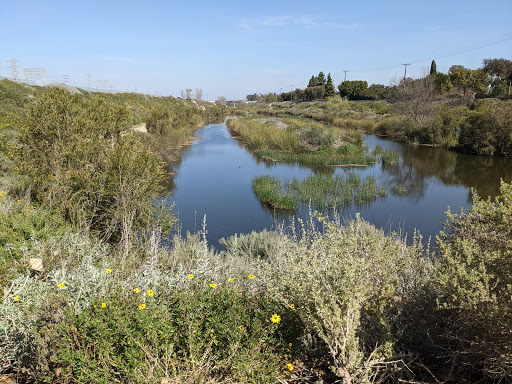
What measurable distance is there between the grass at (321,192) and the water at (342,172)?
0.38 metres

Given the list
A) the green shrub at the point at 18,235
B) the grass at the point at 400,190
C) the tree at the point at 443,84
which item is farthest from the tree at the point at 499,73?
the green shrub at the point at 18,235

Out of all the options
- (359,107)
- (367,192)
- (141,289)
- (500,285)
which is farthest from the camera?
(359,107)

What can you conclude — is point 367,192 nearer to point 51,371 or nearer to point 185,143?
point 51,371

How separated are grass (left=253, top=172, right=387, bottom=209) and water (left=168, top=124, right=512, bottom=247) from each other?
381 mm

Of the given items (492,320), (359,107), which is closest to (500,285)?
(492,320)

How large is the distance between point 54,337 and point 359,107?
50019 millimetres

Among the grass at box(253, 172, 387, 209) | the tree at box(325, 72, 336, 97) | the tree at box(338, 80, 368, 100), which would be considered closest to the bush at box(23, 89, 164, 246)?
the grass at box(253, 172, 387, 209)

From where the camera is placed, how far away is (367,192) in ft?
42.3

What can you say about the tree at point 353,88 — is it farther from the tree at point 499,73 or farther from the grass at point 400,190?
the grass at point 400,190

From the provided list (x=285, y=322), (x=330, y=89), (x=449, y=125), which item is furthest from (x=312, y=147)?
(x=330, y=89)

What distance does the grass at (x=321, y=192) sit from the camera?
1194cm

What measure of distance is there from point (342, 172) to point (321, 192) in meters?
4.88

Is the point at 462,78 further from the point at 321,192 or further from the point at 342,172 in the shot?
the point at 321,192

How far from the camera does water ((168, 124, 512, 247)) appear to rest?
1056 centimetres
